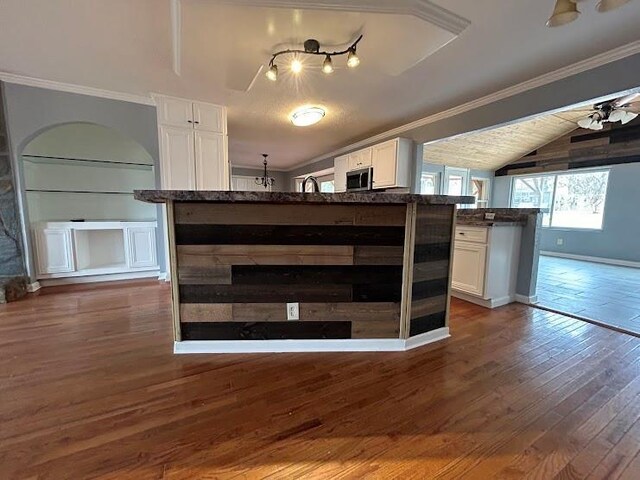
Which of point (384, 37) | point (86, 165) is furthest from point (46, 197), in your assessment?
point (384, 37)

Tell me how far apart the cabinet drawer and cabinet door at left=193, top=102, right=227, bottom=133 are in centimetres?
322

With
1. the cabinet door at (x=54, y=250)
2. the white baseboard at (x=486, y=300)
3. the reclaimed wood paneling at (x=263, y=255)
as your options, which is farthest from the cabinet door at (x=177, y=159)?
the white baseboard at (x=486, y=300)

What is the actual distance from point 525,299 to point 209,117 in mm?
4351

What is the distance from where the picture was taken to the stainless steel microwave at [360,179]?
15.9 ft

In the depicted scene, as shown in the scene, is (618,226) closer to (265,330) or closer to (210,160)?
(265,330)

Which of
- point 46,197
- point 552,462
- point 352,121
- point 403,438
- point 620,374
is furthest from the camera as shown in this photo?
point 352,121

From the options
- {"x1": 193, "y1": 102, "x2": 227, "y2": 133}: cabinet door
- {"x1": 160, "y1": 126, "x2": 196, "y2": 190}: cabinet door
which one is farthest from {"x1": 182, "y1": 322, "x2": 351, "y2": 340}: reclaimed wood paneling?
{"x1": 193, "y1": 102, "x2": 227, "y2": 133}: cabinet door

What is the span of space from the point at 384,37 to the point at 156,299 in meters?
3.37

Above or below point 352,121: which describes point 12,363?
below

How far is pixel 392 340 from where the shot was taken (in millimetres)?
2090

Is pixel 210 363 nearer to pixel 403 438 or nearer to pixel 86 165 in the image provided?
pixel 403 438

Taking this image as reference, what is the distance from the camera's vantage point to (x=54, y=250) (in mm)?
3652

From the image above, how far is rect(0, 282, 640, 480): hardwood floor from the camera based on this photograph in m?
1.16

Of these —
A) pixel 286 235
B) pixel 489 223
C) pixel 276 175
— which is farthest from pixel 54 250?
pixel 276 175
